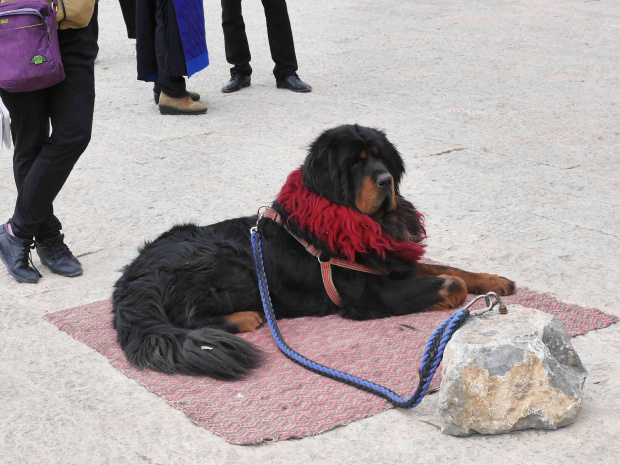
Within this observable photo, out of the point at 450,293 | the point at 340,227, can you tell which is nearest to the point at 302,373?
the point at 340,227

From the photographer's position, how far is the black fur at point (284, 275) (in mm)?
4059

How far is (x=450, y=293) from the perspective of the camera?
4.18 metres

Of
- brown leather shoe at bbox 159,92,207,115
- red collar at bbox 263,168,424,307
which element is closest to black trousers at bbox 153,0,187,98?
→ brown leather shoe at bbox 159,92,207,115

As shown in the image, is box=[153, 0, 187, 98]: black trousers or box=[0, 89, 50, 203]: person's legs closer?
box=[0, 89, 50, 203]: person's legs

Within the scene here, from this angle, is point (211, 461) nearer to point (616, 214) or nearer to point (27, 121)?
point (27, 121)

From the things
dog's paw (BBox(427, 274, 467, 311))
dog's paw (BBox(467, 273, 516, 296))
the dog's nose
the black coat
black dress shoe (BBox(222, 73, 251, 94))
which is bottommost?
black dress shoe (BBox(222, 73, 251, 94))

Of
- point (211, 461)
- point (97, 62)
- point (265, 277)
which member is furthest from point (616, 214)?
point (97, 62)

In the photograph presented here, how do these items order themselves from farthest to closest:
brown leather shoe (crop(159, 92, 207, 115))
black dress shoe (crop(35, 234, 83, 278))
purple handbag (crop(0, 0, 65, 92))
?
1. brown leather shoe (crop(159, 92, 207, 115))
2. black dress shoe (crop(35, 234, 83, 278))
3. purple handbag (crop(0, 0, 65, 92))

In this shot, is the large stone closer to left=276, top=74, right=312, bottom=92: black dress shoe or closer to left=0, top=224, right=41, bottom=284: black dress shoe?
left=0, top=224, right=41, bottom=284: black dress shoe

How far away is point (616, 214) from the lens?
561 centimetres

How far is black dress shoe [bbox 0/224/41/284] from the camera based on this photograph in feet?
15.7

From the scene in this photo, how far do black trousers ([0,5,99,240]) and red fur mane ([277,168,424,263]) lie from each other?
1286 millimetres

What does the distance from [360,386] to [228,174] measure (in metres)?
3.41

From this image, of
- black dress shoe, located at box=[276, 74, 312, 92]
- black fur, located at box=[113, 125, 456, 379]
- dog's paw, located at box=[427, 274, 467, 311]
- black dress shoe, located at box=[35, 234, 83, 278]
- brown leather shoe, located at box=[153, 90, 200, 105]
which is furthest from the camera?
black dress shoe, located at box=[276, 74, 312, 92]
